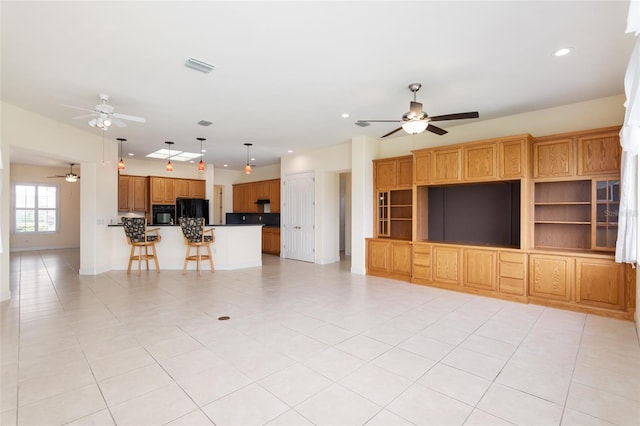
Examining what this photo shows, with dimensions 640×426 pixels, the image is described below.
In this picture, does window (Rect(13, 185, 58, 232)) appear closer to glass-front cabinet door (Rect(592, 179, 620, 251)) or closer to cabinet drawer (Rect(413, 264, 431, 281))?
cabinet drawer (Rect(413, 264, 431, 281))

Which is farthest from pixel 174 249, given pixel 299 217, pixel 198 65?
pixel 198 65

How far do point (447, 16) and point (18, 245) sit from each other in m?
13.4

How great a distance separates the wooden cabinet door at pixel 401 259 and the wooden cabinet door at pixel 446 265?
541mm

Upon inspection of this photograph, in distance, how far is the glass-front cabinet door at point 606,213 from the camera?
4039 millimetres

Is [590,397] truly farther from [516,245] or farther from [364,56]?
[364,56]

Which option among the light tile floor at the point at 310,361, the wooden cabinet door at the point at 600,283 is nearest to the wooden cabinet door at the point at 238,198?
the light tile floor at the point at 310,361

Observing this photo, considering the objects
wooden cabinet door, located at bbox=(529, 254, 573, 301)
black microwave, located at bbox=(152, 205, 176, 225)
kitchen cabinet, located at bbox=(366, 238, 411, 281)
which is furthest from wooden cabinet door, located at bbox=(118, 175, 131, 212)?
wooden cabinet door, located at bbox=(529, 254, 573, 301)

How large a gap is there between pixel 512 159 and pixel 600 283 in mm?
1972

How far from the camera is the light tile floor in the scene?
1988 millimetres

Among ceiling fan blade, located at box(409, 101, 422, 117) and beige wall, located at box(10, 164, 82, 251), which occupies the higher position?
ceiling fan blade, located at box(409, 101, 422, 117)

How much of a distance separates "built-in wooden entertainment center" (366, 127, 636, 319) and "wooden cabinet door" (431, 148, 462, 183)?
0.06 feet

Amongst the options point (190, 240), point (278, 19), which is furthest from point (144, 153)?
point (278, 19)

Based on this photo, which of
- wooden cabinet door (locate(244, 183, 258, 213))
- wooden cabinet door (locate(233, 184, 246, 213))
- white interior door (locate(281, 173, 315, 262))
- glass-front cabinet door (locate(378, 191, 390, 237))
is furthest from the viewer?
wooden cabinet door (locate(233, 184, 246, 213))

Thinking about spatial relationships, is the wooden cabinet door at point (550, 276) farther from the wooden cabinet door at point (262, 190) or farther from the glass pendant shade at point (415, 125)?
the wooden cabinet door at point (262, 190)
